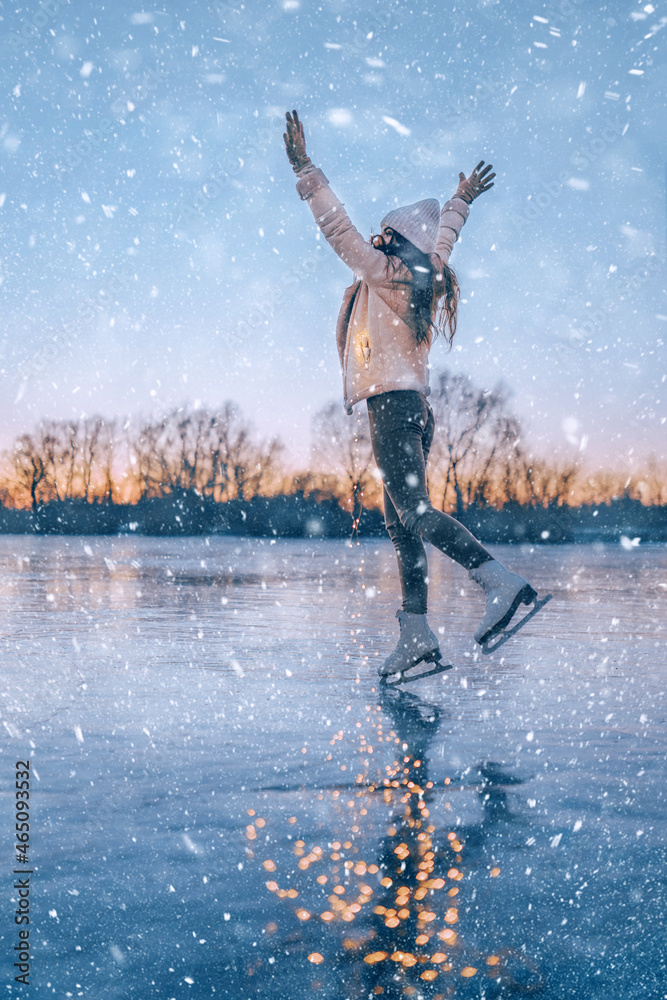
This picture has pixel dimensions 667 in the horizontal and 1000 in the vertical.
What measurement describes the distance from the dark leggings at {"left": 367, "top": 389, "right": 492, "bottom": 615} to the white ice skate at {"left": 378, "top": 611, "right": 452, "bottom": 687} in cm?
53

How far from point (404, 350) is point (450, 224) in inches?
33.6

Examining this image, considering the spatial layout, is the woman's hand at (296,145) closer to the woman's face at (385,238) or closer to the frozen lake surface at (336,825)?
the woman's face at (385,238)

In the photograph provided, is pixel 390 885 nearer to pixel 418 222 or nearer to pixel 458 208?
pixel 418 222

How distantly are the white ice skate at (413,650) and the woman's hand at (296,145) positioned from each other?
2.19 m

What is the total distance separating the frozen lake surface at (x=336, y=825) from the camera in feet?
5.32

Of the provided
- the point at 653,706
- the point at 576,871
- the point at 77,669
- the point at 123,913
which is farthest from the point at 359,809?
the point at 77,669

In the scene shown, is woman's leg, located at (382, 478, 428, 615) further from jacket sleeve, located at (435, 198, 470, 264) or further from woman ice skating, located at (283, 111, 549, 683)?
jacket sleeve, located at (435, 198, 470, 264)

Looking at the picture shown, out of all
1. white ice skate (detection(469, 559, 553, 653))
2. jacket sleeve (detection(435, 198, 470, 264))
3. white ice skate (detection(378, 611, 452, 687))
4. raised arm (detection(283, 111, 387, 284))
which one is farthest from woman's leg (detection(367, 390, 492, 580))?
jacket sleeve (detection(435, 198, 470, 264))

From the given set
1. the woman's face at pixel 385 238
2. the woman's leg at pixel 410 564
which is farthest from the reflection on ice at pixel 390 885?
the woman's face at pixel 385 238

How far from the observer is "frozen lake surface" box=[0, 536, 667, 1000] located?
162 cm

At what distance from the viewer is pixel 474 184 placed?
4.46m

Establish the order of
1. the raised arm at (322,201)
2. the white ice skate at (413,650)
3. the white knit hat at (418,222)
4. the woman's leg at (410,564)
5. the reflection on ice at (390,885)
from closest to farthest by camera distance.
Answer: the reflection on ice at (390,885) < the raised arm at (322,201) < the white knit hat at (418,222) < the white ice skate at (413,650) < the woman's leg at (410,564)

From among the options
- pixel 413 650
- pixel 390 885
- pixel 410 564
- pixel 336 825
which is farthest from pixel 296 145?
pixel 390 885

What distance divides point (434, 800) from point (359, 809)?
248 millimetres
